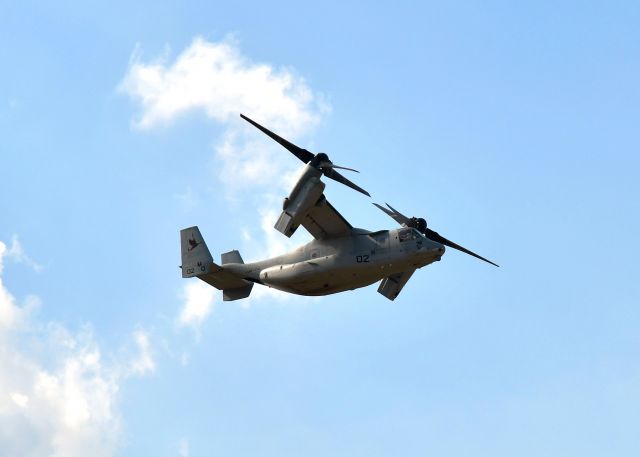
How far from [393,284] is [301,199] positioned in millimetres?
10070

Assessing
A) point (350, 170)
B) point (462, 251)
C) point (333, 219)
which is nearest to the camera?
point (350, 170)

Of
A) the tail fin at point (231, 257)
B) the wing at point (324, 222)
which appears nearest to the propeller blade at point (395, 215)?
the wing at point (324, 222)

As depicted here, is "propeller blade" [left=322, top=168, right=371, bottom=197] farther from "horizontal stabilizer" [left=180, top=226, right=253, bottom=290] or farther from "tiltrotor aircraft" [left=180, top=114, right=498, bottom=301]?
"horizontal stabilizer" [left=180, top=226, right=253, bottom=290]

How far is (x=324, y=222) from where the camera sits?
166 feet

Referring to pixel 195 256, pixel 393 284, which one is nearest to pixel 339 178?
pixel 393 284

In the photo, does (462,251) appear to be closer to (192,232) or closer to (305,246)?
(305,246)

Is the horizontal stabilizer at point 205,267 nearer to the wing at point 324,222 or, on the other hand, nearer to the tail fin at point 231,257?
the tail fin at point 231,257

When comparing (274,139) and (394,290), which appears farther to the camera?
(394,290)

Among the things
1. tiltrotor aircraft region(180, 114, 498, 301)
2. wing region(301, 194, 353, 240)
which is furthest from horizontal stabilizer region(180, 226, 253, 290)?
wing region(301, 194, 353, 240)

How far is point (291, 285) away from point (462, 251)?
10.3 m

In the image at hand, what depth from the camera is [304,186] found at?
47406 millimetres

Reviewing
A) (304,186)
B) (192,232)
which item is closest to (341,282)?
(304,186)

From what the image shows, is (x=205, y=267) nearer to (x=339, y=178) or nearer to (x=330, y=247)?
(x=330, y=247)

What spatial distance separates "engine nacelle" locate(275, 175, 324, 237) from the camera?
47281 mm
